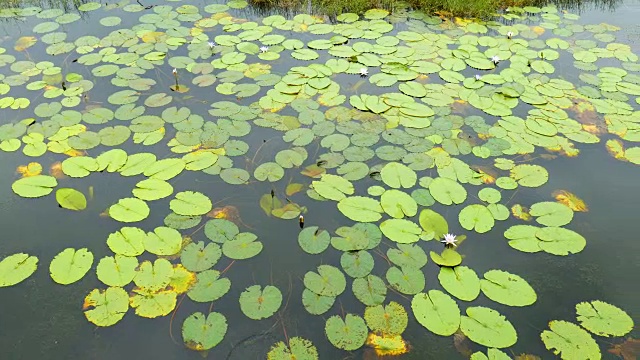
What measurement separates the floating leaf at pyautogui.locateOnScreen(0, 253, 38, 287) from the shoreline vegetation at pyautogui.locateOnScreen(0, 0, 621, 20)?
455 centimetres

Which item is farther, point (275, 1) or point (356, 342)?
point (275, 1)

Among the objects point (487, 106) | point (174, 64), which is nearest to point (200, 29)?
point (174, 64)

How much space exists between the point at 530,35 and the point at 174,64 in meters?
4.48

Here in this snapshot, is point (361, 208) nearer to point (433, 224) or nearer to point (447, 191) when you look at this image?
point (433, 224)

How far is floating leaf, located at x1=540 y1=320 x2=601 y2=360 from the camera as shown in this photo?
9.43 feet

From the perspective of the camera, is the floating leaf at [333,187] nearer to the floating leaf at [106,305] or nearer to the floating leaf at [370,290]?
the floating leaf at [370,290]

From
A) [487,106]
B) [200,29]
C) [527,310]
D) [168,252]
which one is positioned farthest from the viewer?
[200,29]

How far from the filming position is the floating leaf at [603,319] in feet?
9.83

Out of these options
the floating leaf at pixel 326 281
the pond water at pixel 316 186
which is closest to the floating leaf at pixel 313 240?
the pond water at pixel 316 186

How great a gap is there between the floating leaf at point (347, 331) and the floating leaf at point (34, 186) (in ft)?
8.47

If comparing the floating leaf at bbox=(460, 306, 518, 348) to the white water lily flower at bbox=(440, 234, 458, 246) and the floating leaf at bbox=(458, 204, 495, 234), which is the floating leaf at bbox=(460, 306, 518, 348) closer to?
the white water lily flower at bbox=(440, 234, 458, 246)

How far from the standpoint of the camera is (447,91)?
5148 mm

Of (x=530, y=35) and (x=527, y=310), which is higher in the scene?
(x=530, y=35)

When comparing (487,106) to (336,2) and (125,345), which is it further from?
(125,345)
